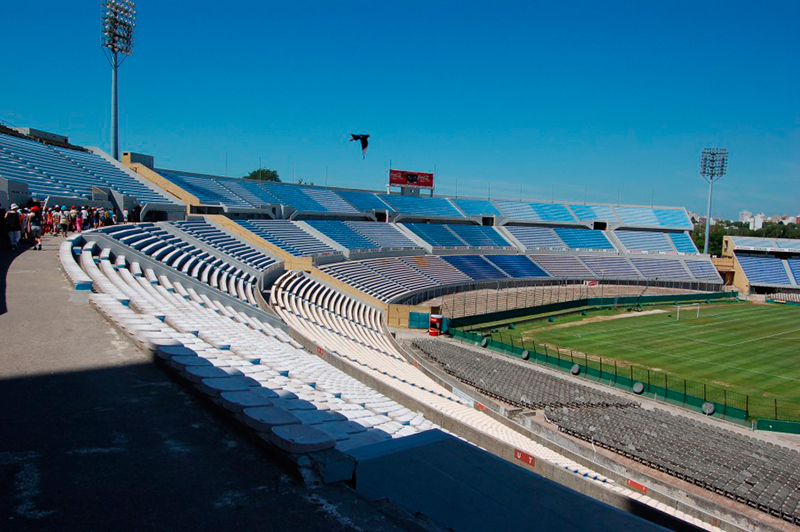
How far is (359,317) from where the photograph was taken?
112ft

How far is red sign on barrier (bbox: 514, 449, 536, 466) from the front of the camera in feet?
42.6

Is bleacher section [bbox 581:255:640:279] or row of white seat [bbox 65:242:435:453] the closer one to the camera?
row of white seat [bbox 65:242:435:453]

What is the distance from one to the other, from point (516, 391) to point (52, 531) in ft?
65.9

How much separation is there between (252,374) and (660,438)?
589 inches

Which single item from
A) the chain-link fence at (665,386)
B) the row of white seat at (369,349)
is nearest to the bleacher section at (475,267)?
the row of white seat at (369,349)

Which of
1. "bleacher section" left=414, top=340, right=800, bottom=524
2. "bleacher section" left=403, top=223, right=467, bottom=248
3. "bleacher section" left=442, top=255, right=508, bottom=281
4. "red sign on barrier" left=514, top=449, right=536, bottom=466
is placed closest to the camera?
"red sign on barrier" left=514, top=449, right=536, bottom=466

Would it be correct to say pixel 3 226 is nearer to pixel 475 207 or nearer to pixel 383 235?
pixel 383 235

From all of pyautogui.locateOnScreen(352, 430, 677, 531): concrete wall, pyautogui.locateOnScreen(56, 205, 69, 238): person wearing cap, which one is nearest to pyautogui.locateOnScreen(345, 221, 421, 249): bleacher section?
pyautogui.locateOnScreen(56, 205, 69, 238): person wearing cap

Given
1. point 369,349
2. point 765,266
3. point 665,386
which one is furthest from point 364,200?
point 765,266

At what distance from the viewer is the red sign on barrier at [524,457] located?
12992 mm

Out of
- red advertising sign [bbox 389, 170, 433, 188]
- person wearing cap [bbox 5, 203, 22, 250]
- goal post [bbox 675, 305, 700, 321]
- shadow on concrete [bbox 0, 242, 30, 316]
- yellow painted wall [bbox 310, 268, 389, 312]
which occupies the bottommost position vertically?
goal post [bbox 675, 305, 700, 321]

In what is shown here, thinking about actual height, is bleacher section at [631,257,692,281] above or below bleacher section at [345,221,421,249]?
below

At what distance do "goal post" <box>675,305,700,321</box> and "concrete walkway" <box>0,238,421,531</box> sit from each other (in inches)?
1819

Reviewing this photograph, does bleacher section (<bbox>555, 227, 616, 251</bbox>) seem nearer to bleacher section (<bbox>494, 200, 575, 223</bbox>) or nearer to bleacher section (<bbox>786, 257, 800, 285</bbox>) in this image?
bleacher section (<bbox>494, 200, 575, 223</bbox>)
